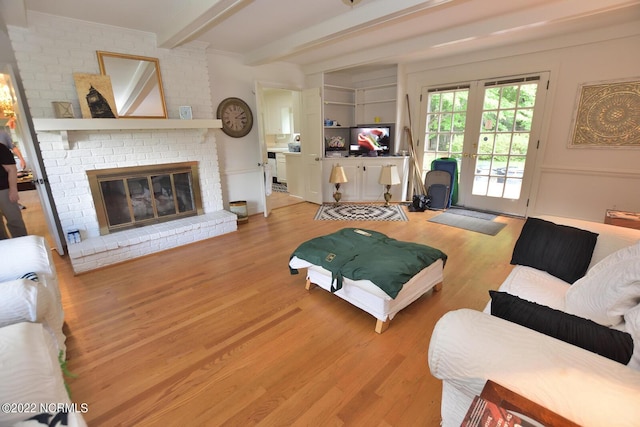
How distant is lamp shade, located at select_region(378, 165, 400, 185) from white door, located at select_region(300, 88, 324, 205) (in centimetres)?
110

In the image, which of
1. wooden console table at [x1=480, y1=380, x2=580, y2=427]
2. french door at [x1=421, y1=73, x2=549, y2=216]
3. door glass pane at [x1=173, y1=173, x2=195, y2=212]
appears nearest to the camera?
wooden console table at [x1=480, y1=380, x2=580, y2=427]

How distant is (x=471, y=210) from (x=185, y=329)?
4.46 meters

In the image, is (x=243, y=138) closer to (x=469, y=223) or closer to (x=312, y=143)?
(x=312, y=143)

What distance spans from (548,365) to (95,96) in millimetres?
4061

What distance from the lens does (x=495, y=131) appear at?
14.4ft

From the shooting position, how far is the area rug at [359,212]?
4465 mm

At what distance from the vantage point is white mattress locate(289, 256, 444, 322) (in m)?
1.94

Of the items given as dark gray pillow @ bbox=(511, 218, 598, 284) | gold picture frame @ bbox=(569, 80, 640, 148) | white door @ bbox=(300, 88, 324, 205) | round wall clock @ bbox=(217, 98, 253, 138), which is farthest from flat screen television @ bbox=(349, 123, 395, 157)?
dark gray pillow @ bbox=(511, 218, 598, 284)

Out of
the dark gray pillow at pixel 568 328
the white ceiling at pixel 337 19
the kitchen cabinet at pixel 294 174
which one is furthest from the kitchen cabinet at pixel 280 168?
the dark gray pillow at pixel 568 328

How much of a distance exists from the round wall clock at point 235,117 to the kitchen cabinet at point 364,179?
1.50 m

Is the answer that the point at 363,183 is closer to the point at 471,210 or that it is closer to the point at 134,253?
the point at 471,210

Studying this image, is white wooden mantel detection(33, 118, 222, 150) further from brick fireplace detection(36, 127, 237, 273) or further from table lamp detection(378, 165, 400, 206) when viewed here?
table lamp detection(378, 165, 400, 206)

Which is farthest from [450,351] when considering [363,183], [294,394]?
[363,183]

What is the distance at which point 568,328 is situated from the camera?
40.6 inches
